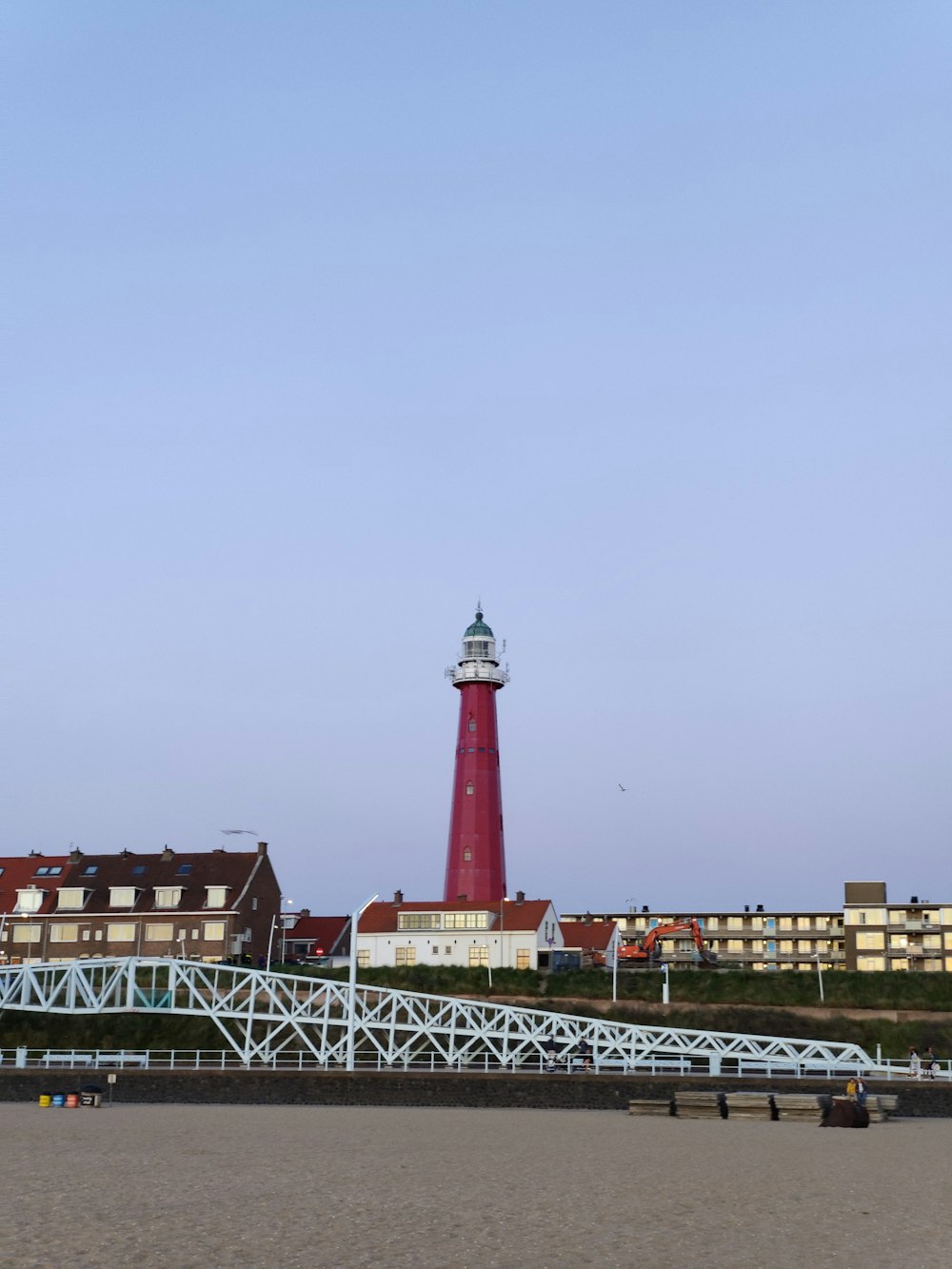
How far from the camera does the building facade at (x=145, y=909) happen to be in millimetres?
87750

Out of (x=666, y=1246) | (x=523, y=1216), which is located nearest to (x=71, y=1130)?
(x=523, y=1216)

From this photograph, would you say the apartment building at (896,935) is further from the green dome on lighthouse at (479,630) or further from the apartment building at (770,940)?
the green dome on lighthouse at (479,630)

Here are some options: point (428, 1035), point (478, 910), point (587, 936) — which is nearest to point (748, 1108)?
point (428, 1035)

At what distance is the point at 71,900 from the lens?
9006 centimetres

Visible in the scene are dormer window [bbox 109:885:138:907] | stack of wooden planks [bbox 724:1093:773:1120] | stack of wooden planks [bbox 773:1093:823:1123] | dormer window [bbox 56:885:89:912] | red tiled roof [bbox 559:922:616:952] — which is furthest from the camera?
red tiled roof [bbox 559:922:616:952]

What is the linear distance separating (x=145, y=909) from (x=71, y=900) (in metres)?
5.42

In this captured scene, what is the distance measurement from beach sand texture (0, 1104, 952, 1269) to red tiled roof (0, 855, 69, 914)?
61.6m

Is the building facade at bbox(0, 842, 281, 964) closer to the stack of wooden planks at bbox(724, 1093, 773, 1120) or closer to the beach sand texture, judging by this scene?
the stack of wooden planks at bbox(724, 1093, 773, 1120)

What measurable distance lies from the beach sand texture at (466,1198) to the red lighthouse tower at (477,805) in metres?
53.7

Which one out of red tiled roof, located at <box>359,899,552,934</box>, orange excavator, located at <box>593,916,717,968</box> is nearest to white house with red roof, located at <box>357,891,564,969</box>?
red tiled roof, located at <box>359,899,552,934</box>

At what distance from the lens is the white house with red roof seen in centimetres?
8750

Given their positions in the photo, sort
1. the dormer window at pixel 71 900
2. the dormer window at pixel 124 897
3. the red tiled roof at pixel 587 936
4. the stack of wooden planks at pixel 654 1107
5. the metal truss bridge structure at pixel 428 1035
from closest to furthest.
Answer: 1. the stack of wooden planks at pixel 654 1107
2. the metal truss bridge structure at pixel 428 1035
3. the dormer window at pixel 124 897
4. the dormer window at pixel 71 900
5. the red tiled roof at pixel 587 936

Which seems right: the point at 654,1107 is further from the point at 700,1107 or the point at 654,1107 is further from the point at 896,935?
the point at 896,935

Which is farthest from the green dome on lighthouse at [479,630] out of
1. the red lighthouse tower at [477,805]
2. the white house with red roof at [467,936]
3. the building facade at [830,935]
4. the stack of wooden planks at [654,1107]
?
the stack of wooden planks at [654,1107]
